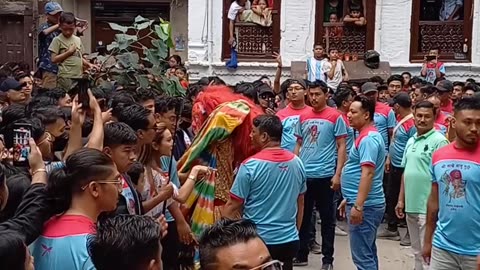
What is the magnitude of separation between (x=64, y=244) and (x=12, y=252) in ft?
1.88

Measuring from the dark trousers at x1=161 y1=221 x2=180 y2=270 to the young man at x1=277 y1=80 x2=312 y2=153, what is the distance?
269 centimetres

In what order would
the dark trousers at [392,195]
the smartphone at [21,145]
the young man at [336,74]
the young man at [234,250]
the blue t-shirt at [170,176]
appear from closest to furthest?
1. the young man at [234,250]
2. the smartphone at [21,145]
3. the blue t-shirt at [170,176]
4. the dark trousers at [392,195]
5. the young man at [336,74]

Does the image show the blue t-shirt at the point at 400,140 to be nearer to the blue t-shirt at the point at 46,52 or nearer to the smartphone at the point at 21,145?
the blue t-shirt at the point at 46,52

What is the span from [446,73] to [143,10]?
710cm

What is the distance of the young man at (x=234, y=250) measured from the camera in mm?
2627

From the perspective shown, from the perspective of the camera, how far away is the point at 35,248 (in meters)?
3.33

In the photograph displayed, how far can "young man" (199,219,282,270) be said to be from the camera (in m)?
2.63

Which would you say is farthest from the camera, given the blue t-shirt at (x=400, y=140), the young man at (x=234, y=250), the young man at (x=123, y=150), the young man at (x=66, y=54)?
the young man at (x=66, y=54)

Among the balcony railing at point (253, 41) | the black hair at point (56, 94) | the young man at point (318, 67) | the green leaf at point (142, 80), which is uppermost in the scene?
the balcony railing at point (253, 41)

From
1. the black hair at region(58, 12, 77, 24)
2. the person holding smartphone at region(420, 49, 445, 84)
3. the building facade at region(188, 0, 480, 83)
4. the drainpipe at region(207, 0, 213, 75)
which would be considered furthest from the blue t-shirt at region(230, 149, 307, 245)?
the drainpipe at region(207, 0, 213, 75)

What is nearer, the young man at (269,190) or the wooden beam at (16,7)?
the young man at (269,190)

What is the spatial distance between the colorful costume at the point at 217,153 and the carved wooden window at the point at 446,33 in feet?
32.2

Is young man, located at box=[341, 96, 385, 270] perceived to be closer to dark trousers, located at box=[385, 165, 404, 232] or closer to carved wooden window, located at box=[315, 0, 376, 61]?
dark trousers, located at box=[385, 165, 404, 232]

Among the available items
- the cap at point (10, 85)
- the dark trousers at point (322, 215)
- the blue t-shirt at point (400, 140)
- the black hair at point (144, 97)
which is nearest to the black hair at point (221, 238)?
the black hair at point (144, 97)
